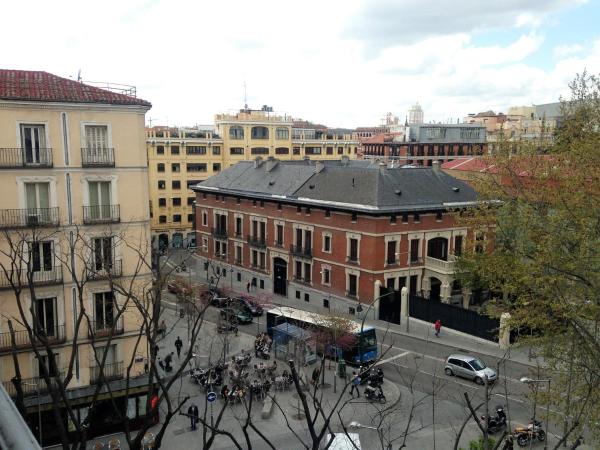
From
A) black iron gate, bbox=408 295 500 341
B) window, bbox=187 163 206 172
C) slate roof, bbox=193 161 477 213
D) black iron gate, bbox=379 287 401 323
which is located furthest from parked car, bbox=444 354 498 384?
window, bbox=187 163 206 172

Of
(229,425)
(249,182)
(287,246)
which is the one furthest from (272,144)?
(229,425)

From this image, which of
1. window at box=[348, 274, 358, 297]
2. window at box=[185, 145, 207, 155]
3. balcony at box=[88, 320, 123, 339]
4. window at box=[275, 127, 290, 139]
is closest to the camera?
balcony at box=[88, 320, 123, 339]

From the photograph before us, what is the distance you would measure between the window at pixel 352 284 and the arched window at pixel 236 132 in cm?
4346

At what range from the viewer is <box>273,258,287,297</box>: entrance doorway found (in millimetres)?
49562

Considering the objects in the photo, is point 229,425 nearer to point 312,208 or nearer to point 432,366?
point 432,366

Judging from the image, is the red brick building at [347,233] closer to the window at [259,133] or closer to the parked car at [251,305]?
the parked car at [251,305]

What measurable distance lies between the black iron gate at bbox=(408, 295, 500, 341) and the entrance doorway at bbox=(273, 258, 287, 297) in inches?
516

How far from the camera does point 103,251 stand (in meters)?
24.1

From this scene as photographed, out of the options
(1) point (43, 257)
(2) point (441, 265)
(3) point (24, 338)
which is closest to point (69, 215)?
(1) point (43, 257)

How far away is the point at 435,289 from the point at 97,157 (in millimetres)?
30275

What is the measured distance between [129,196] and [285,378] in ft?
42.0

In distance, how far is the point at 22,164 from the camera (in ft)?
72.3

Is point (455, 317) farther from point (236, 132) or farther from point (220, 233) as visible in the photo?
point (236, 132)

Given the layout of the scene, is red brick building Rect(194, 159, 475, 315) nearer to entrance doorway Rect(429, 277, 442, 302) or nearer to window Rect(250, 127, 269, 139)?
entrance doorway Rect(429, 277, 442, 302)
